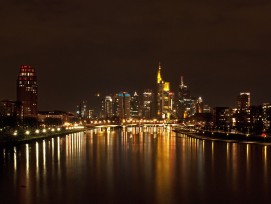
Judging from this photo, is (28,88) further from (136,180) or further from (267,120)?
(136,180)

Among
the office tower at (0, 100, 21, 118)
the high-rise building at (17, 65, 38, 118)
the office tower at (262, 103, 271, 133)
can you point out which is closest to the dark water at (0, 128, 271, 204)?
the office tower at (262, 103, 271, 133)

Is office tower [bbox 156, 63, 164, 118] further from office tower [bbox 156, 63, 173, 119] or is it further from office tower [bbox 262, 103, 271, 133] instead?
office tower [bbox 262, 103, 271, 133]

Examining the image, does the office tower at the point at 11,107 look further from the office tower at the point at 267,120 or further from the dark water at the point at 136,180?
the dark water at the point at 136,180

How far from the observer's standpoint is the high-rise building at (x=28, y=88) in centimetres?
13788

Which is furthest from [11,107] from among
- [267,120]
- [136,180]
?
[136,180]

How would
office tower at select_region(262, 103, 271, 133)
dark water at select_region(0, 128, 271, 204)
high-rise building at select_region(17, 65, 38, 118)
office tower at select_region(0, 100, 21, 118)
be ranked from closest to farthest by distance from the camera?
1. dark water at select_region(0, 128, 271, 204)
2. office tower at select_region(262, 103, 271, 133)
3. office tower at select_region(0, 100, 21, 118)
4. high-rise building at select_region(17, 65, 38, 118)

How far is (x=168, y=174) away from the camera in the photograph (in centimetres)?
2081

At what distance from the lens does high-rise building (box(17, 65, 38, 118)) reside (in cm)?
13788

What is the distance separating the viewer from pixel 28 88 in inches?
5492

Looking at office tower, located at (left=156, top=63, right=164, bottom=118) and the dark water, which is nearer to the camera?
the dark water

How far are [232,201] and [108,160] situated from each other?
1346 cm

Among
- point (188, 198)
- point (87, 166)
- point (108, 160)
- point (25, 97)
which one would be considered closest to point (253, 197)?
point (188, 198)

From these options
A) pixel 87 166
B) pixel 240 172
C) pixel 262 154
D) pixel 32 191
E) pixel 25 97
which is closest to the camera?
pixel 32 191

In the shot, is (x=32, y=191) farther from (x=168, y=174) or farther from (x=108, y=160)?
(x=108, y=160)
